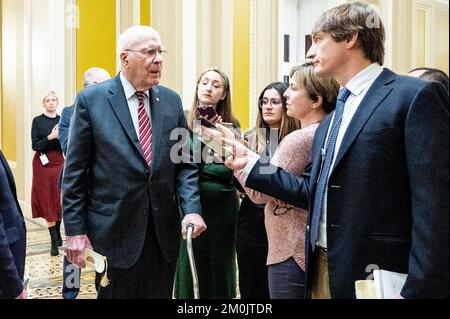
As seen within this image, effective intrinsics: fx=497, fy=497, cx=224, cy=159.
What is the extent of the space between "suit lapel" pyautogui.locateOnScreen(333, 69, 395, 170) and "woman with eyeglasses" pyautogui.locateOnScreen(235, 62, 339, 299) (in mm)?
414

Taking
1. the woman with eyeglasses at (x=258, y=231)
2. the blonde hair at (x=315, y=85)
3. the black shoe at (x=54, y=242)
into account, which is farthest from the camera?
the black shoe at (x=54, y=242)

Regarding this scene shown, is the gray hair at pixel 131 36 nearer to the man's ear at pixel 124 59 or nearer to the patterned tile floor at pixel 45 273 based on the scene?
the man's ear at pixel 124 59

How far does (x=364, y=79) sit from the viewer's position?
137 cm

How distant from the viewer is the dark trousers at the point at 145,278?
1.89 meters

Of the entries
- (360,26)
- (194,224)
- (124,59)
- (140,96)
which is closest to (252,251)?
(194,224)

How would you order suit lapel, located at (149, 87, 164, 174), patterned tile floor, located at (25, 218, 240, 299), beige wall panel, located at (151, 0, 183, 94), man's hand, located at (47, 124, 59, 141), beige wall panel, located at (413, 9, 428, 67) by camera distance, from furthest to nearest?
beige wall panel, located at (151, 0, 183, 94) → man's hand, located at (47, 124, 59, 141) → patterned tile floor, located at (25, 218, 240, 299) → beige wall panel, located at (413, 9, 428, 67) → suit lapel, located at (149, 87, 164, 174)

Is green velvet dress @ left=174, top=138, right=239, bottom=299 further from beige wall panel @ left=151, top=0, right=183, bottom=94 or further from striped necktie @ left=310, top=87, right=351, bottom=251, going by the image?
beige wall panel @ left=151, top=0, right=183, bottom=94

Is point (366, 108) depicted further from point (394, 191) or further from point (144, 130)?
point (144, 130)

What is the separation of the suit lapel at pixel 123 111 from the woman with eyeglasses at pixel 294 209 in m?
0.47

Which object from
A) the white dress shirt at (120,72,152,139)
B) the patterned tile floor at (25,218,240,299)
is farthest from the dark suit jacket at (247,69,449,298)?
the patterned tile floor at (25,218,240,299)

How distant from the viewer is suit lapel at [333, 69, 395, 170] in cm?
126

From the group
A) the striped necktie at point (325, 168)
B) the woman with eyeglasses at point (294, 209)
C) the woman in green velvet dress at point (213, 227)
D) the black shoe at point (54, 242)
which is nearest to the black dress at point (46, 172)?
the black shoe at point (54, 242)

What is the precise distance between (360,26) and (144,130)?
93 cm

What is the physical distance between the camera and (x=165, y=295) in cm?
200
